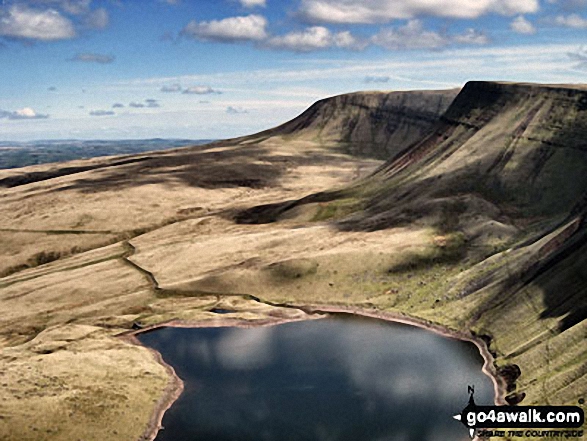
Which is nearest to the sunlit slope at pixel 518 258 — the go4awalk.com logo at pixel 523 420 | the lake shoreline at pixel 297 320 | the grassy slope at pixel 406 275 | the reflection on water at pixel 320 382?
the grassy slope at pixel 406 275

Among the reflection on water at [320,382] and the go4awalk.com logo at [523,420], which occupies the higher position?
the go4awalk.com logo at [523,420]

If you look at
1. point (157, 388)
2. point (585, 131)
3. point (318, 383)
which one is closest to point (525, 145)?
point (585, 131)

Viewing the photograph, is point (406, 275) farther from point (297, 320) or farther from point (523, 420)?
point (523, 420)

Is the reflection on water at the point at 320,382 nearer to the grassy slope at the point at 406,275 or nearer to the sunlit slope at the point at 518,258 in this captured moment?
the grassy slope at the point at 406,275

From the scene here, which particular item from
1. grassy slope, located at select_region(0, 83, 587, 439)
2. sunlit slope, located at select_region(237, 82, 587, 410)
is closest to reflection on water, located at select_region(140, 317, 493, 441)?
grassy slope, located at select_region(0, 83, 587, 439)

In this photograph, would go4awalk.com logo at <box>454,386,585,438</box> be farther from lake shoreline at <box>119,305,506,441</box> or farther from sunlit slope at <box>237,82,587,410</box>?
lake shoreline at <box>119,305,506,441</box>

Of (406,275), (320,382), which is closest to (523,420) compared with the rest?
(320,382)
